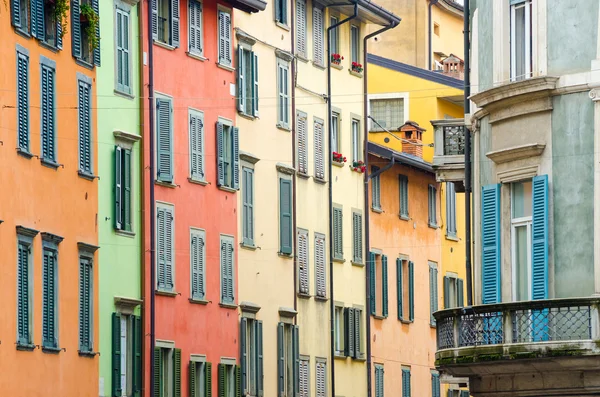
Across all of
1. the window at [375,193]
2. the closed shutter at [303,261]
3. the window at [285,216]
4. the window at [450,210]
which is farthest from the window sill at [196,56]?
the window at [450,210]

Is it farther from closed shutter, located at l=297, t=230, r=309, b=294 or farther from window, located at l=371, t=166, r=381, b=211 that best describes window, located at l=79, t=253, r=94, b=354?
window, located at l=371, t=166, r=381, b=211

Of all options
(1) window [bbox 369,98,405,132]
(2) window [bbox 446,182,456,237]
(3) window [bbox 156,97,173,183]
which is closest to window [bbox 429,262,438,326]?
(2) window [bbox 446,182,456,237]

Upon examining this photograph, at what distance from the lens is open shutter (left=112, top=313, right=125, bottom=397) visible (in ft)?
161

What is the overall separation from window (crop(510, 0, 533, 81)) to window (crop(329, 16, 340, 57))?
24807 millimetres

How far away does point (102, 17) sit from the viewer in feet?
162

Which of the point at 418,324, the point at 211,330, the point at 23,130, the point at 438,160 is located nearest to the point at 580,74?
the point at 438,160

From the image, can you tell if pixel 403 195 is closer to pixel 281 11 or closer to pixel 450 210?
pixel 450 210

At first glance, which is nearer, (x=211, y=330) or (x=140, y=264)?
(x=140, y=264)

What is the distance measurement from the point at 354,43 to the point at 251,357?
13.3 metres

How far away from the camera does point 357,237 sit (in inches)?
2581

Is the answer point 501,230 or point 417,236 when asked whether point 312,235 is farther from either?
point 501,230

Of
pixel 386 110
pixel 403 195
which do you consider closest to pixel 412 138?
pixel 403 195

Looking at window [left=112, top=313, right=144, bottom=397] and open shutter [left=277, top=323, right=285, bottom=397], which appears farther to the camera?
open shutter [left=277, top=323, right=285, bottom=397]

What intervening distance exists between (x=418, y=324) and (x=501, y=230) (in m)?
30.8
